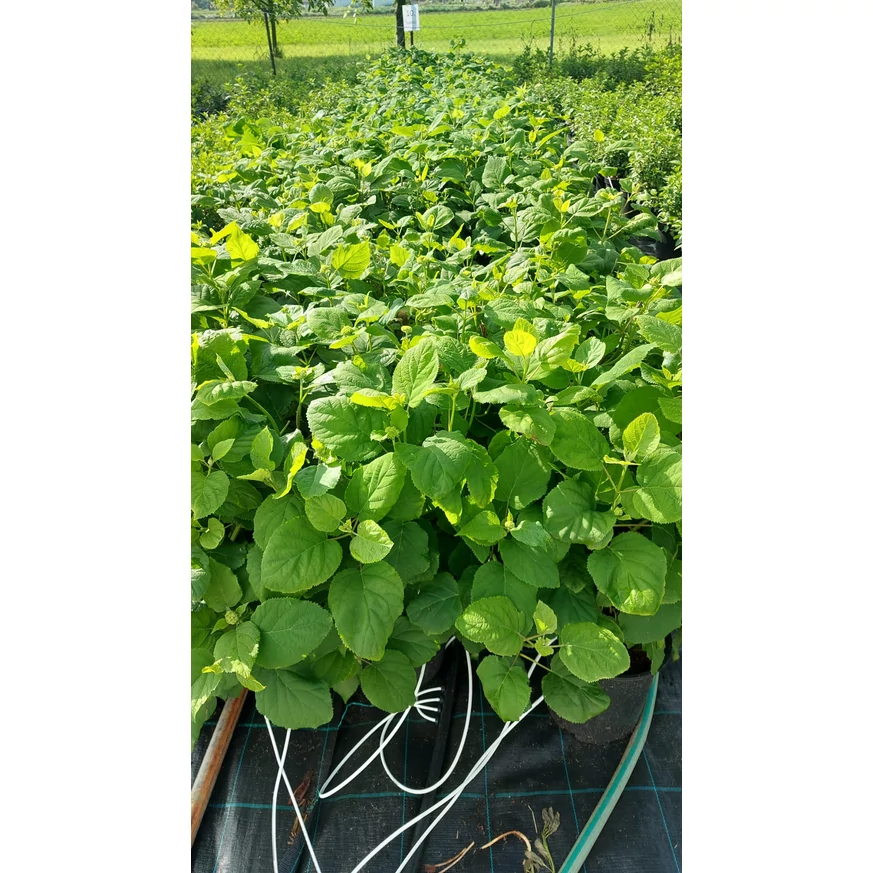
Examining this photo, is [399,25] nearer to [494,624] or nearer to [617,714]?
[617,714]

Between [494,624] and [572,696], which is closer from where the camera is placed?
[494,624]

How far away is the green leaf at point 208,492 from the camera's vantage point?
1028 mm

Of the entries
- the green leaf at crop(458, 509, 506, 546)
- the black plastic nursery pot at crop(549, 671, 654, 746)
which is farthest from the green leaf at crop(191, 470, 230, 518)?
the black plastic nursery pot at crop(549, 671, 654, 746)

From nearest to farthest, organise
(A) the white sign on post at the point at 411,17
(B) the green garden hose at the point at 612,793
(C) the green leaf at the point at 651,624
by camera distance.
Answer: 1. (C) the green leaf at the point at 651,624
2. (B) the green garden hose at the point at 612,793
3. (A) the white sign on post at the point at 411,17

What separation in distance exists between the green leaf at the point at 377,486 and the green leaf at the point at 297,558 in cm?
7

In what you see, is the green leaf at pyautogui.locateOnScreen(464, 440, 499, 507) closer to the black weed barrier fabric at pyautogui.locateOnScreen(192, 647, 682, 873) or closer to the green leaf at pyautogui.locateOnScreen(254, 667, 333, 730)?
the green leaf at pyautogui.locateOnScreen(254, 667, 333, 730)

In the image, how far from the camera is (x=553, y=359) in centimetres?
107

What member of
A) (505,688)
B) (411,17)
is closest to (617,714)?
(505,688)

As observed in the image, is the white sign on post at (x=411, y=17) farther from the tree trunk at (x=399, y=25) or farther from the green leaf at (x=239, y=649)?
the green leaf at (x=239, y=649)

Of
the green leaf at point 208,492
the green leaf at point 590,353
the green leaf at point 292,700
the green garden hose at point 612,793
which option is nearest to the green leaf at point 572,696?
the green garden hose at point 612,793

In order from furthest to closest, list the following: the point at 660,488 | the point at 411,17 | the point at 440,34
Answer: the point at 440,34, the point at 411,17, the point at 660,488

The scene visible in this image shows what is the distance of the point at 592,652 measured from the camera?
3.41 ft

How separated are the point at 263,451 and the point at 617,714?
945mm
